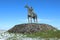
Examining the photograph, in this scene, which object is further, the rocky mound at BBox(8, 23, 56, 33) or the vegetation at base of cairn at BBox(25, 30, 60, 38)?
the rocky mound at BBox(8, 23, 56, 33)

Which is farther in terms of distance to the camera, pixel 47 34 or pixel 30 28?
pixel 30 28

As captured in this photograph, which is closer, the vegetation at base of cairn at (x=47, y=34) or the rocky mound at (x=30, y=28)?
the vegetation at base of cairn at (x=47, y=34)

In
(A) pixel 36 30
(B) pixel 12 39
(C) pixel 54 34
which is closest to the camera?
(B) pixel 12 39

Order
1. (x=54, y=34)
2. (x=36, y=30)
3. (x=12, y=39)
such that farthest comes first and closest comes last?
(x=36, y=30) < (x=54, y=34) < (x=12, y=39)

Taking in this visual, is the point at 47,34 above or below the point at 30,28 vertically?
below

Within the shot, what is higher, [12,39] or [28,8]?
[28,8]

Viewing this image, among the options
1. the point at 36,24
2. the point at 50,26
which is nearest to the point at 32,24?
the point at 36,24

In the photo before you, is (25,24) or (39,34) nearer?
(39,34)

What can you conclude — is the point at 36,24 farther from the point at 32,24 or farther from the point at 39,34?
the point at 39,34

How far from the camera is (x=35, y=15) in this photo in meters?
39.5

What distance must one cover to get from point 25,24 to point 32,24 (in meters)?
1.13

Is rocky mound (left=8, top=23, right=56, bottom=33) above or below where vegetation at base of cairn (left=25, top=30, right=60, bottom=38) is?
above

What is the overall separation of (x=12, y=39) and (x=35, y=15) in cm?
936

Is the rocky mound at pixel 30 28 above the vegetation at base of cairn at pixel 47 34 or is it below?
above
